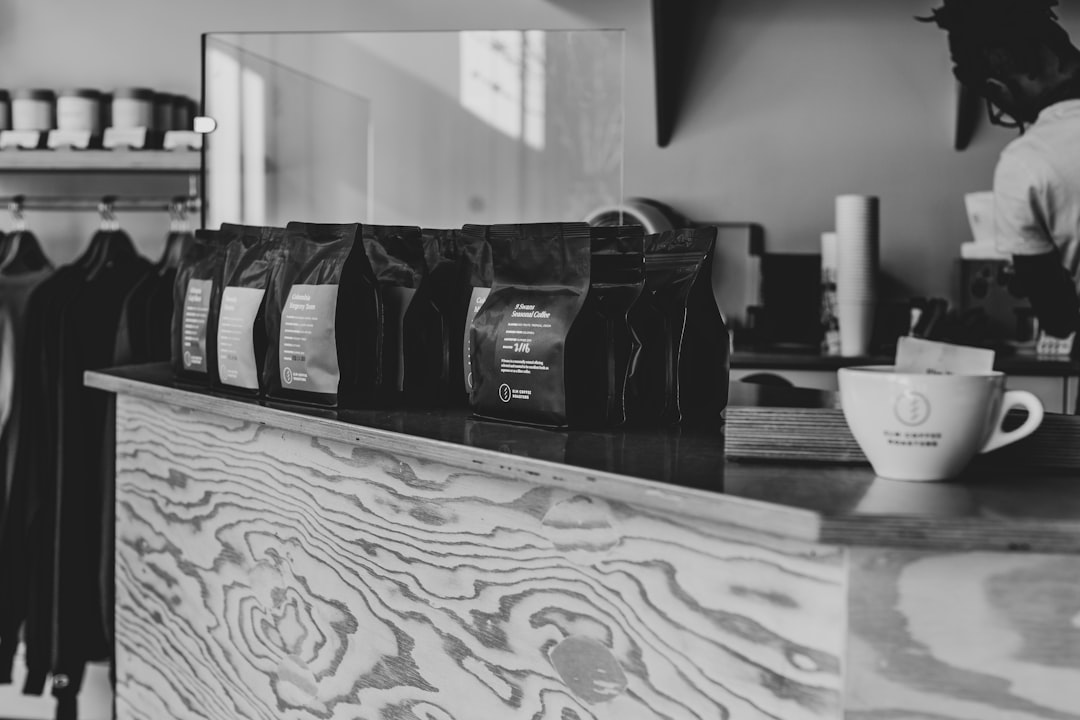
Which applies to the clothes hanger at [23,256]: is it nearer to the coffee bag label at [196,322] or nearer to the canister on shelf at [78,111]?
the canister on shelf at [78,111]

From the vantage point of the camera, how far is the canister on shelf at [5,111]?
3.25 metres

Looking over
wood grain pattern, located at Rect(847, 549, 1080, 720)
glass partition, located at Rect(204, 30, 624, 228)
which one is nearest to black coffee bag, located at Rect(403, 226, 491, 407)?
wood grain pattern, located at Rect(847, 549, 1080, 720)

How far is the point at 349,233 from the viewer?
4.20 ft

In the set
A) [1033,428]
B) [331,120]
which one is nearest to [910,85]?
[331,120]

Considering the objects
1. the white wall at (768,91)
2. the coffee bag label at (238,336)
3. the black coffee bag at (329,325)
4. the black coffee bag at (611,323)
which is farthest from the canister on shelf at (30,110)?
the black coffee bag at (611,323)

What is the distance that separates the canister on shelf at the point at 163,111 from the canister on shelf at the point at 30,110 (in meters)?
0.30

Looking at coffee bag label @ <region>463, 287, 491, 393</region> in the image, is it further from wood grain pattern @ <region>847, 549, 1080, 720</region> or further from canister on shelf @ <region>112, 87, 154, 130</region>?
canister on shelf @ <region>112, 87, 154, 130</region>

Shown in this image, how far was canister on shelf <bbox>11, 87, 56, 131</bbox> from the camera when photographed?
3.19 m

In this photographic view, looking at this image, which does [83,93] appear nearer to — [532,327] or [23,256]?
[23,256]

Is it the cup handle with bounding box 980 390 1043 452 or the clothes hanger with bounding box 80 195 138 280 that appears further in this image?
the clothes hanger with bounding box 80 195 138 280

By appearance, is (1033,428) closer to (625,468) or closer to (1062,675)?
(1062,675)

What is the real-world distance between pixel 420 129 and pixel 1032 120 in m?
1.39

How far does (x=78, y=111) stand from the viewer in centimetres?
314

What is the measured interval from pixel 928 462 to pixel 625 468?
23cm
